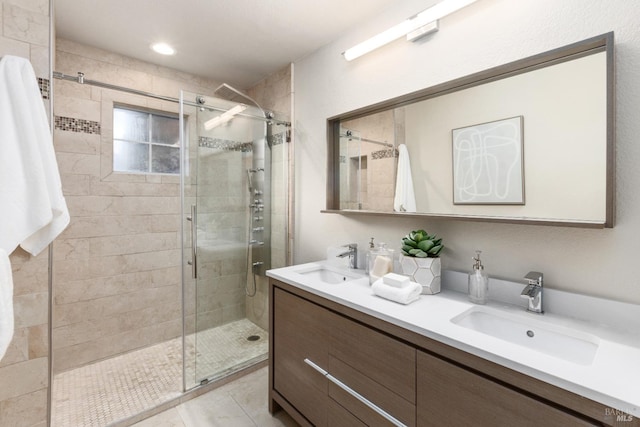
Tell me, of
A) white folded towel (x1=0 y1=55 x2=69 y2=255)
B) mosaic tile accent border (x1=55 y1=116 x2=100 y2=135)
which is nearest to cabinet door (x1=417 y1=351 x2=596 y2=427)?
white folded towel (x1=0 y1=55 x2=69 y2=255)

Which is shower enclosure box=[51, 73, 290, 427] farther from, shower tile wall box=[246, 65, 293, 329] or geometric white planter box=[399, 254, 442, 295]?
geometric white planter box=[399, 254, 442, 295]

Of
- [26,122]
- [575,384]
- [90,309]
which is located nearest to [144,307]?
[90,309]

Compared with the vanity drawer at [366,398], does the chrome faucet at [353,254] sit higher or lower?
higher

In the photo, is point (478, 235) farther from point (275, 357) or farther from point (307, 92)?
point (307, 92)

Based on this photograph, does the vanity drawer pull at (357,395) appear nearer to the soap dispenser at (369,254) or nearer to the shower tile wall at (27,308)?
the soap dispenser at (369,254)

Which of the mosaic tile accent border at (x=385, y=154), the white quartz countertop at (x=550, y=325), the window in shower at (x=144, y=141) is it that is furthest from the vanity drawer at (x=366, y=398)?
the window in shower at (x=144, y=141)

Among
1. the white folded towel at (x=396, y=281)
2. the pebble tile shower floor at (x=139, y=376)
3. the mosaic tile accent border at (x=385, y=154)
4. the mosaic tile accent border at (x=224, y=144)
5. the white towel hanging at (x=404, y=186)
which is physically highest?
the mosaic tile accent border at (x=224, y=144)

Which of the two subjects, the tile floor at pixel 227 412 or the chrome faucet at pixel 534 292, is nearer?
the chrome faucet at pixel 534 292

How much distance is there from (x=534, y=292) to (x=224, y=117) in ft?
7.00

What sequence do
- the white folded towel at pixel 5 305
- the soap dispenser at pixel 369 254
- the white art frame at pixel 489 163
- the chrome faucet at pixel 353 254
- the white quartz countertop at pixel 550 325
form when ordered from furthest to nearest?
the chrome faucet at pixel 353 254 → the soap dispenser at pixel 369 254 → the white art frame at pixel 489 163 → the white folded towel at pixel 5 305 → the white quartz countertop at pixel 550 325

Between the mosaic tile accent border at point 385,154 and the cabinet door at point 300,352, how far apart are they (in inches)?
37.1

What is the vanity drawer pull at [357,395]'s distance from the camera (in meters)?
1.06

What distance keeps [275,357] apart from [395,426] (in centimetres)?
83

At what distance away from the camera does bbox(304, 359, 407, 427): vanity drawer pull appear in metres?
1.06
